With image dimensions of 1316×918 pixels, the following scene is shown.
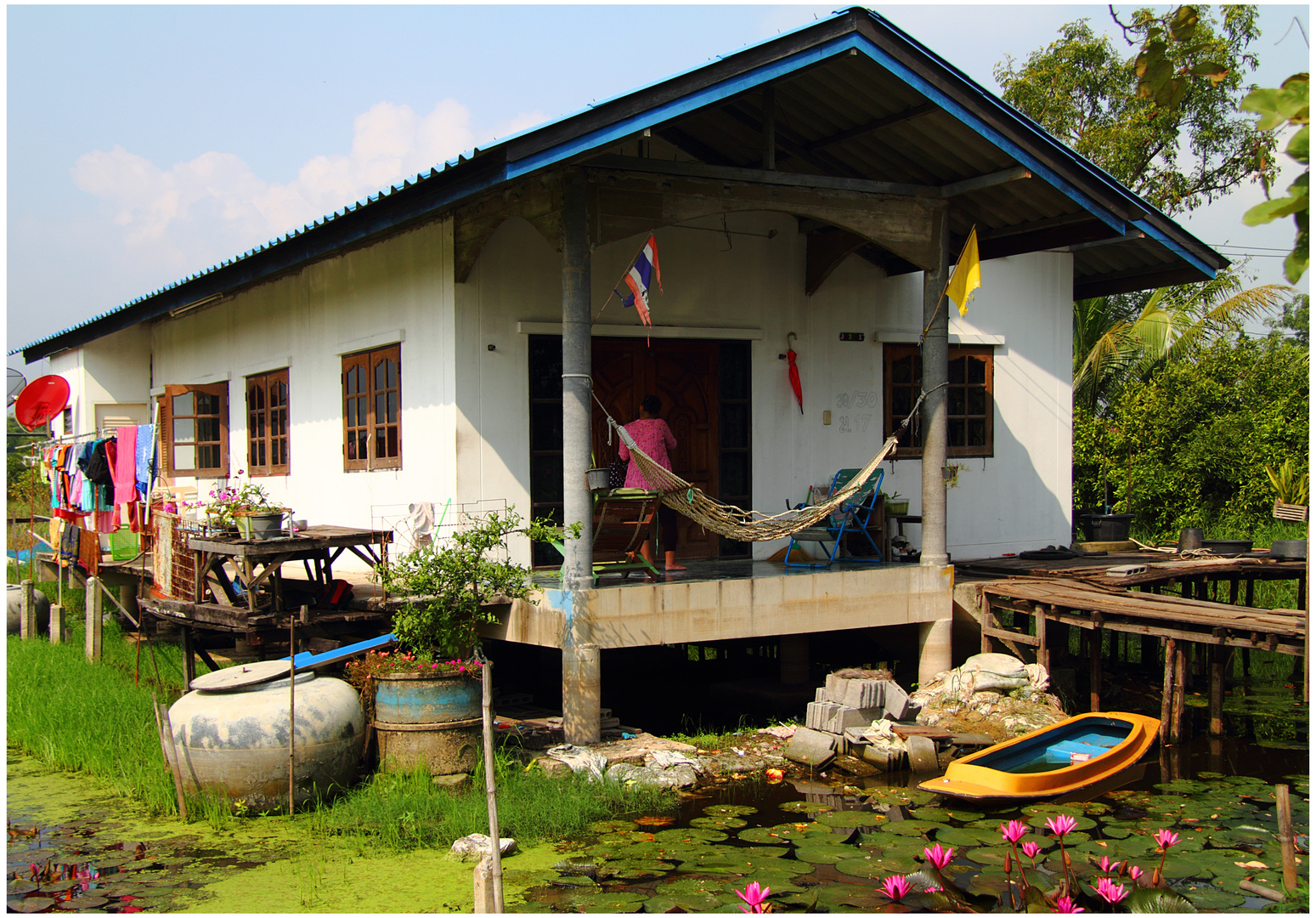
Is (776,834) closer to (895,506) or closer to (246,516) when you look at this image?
(246,516)

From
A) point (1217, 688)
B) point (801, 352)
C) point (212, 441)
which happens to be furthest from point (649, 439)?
point (212, 441)

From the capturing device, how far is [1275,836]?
6238mm

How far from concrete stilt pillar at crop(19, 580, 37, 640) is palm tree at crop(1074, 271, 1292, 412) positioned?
15.5 meters

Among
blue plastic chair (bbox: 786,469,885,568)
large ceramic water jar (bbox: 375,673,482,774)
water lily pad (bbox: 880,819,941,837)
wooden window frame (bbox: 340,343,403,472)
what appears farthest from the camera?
wooden window frame (bbox: 340,343,403,472)

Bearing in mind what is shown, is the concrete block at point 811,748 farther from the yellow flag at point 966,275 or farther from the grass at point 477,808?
the yellow flag at point 966,275

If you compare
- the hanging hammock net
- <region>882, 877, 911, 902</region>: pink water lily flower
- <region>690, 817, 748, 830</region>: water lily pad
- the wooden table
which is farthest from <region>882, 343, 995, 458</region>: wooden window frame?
<region>882, 877, 911, 902</region>: pink water lily flower

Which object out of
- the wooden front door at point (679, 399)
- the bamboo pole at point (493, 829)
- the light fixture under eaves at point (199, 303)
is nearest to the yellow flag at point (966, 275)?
the wooden front door at point (679, 399)

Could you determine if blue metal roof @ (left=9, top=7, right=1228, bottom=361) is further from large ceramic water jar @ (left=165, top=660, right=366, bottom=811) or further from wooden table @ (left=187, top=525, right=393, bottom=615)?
large ceramic water jar @ (left=165, top=660, right=366, bottom=811)

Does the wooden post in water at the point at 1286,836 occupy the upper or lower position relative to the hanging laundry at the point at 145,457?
lower

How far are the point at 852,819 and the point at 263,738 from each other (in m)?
3.59

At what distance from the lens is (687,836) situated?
21.0 feet

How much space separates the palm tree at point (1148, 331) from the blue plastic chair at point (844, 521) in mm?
8997

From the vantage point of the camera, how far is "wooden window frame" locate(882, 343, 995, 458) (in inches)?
445

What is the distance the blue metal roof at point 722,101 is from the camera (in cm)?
734
